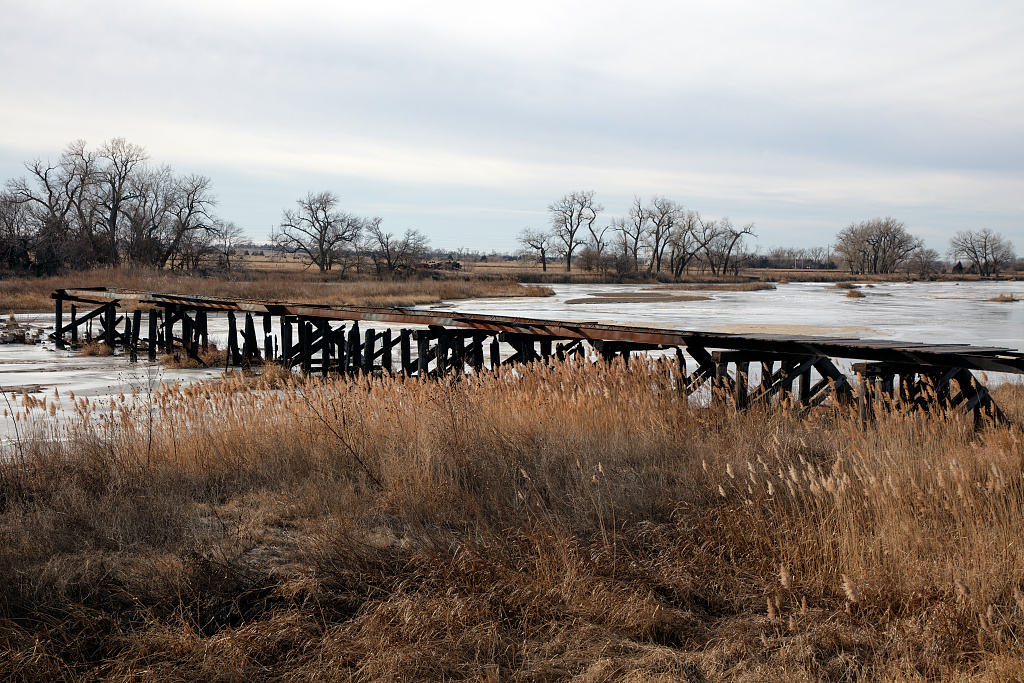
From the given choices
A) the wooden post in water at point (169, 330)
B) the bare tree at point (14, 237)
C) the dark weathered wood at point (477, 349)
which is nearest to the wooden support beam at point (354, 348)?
the dark weathered wood at point (477, 349)

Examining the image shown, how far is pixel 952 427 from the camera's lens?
6.02m

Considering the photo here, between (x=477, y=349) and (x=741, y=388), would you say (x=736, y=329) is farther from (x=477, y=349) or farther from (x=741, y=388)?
(x=741, y=388)

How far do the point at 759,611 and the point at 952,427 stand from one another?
3294 mm

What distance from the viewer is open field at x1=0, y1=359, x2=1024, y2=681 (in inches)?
128

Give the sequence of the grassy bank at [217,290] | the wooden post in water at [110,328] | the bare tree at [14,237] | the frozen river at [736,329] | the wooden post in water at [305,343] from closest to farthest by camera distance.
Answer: the frozen river at [736,329], the wooden post in water at [305,343], the wooden post in water at [110,328], the grassy bank at [217,290], the bare tree at [14,237]

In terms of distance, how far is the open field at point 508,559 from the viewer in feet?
10.7

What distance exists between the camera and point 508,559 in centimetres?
402

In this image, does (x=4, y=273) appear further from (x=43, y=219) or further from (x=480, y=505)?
(x=480, y=505)

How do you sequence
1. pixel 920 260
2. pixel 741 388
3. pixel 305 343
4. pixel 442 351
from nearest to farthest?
pixel 741 388
pixel 442 351
pixel 305 343
pixel 920 260

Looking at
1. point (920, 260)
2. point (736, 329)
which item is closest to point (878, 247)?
point (920, 260)

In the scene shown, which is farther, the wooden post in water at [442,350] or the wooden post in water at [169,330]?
the wooden post in water at [169,330]

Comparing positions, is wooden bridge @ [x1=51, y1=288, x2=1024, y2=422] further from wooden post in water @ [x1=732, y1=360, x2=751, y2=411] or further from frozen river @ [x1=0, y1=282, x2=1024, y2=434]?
frozen river @ [x1=0, y1=282, x2=1024, y2=434]

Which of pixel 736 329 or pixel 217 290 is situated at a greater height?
pixel 217 290

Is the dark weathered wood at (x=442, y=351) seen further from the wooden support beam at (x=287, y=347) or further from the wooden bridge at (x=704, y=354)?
the wooden support beam at (x=287, y=347)
